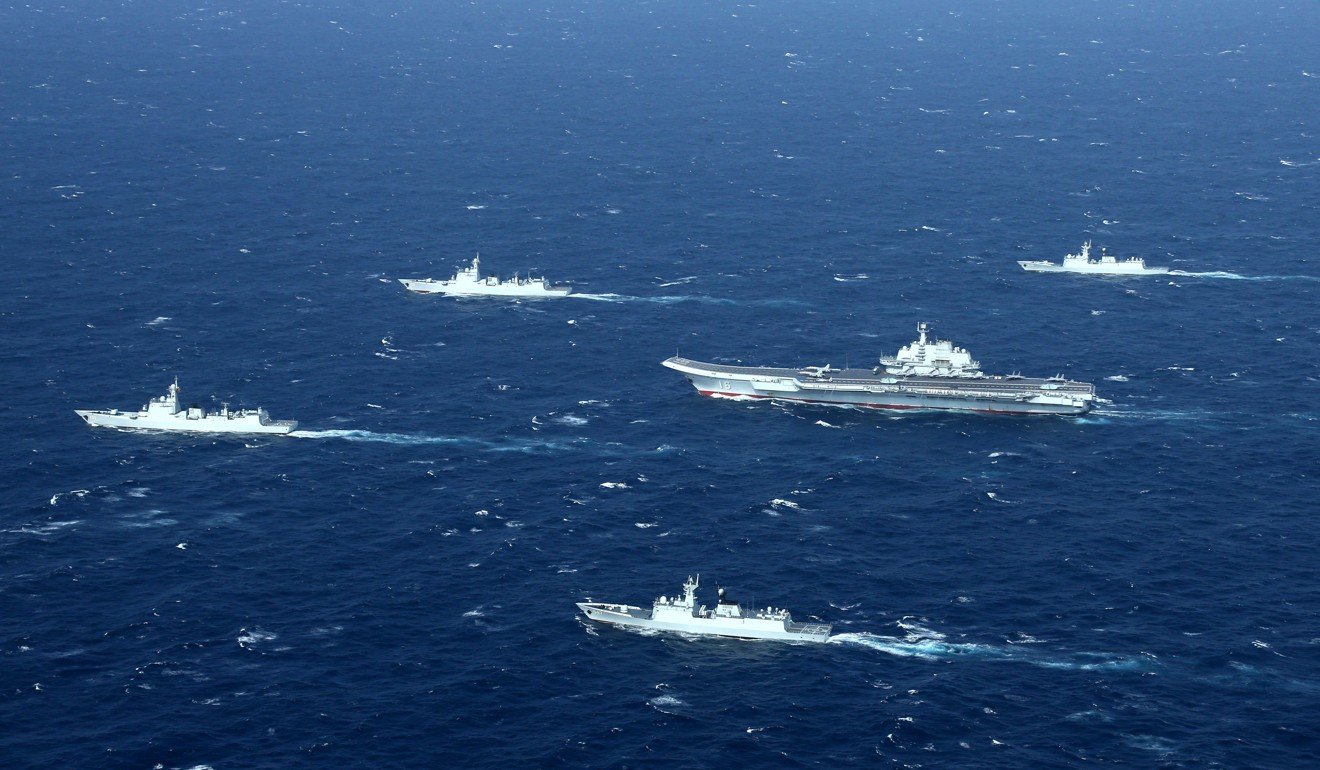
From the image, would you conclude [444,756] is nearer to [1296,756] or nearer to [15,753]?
[15,753]

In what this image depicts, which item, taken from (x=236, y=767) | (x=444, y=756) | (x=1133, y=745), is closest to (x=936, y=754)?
(x=1133, y=745)

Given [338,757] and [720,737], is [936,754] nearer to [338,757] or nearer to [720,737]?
[720,737]

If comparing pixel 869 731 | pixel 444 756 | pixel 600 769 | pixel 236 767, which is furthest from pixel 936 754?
pixel 236 767

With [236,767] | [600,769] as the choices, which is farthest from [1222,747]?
[236,767]

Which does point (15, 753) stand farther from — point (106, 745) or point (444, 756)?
point (444, 756)

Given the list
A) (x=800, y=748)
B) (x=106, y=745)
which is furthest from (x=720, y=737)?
(x=106, y=745)

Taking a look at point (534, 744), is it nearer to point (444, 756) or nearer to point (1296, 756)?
point (444, 756)
